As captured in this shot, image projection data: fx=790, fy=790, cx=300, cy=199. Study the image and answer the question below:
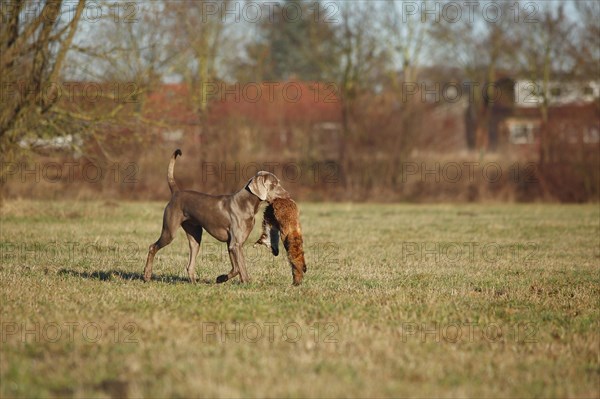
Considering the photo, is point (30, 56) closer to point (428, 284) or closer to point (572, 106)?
point (428, 284)

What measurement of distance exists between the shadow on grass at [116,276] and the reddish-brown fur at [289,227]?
1187 mm

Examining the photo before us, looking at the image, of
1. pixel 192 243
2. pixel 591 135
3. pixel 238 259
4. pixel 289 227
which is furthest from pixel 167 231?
pixel 591 135

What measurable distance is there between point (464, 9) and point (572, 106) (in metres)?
9.53

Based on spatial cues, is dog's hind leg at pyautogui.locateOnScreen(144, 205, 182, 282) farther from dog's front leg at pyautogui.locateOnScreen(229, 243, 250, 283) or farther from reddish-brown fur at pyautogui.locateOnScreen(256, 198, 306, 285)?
reddish-brown fur at pyautogui.locateOnScreen(256, 198, 306, 285)

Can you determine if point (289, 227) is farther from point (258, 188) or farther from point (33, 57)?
point (33, 57)

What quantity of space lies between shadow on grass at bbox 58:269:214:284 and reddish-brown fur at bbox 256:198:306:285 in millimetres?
1187

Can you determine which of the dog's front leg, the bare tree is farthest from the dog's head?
the bare tree

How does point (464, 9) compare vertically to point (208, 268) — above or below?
above

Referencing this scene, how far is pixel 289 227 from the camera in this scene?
8945 mm

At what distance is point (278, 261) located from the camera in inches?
480

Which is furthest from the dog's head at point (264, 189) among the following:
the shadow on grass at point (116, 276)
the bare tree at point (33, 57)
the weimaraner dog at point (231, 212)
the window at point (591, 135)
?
the window at point (591, 135)

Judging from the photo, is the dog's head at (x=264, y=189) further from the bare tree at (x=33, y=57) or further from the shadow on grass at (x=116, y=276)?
the bare tree at (x=33, y=57)

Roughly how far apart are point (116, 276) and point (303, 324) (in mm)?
3901

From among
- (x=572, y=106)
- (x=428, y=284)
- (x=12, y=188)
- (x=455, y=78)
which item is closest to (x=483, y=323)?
(x=428, y=284)
